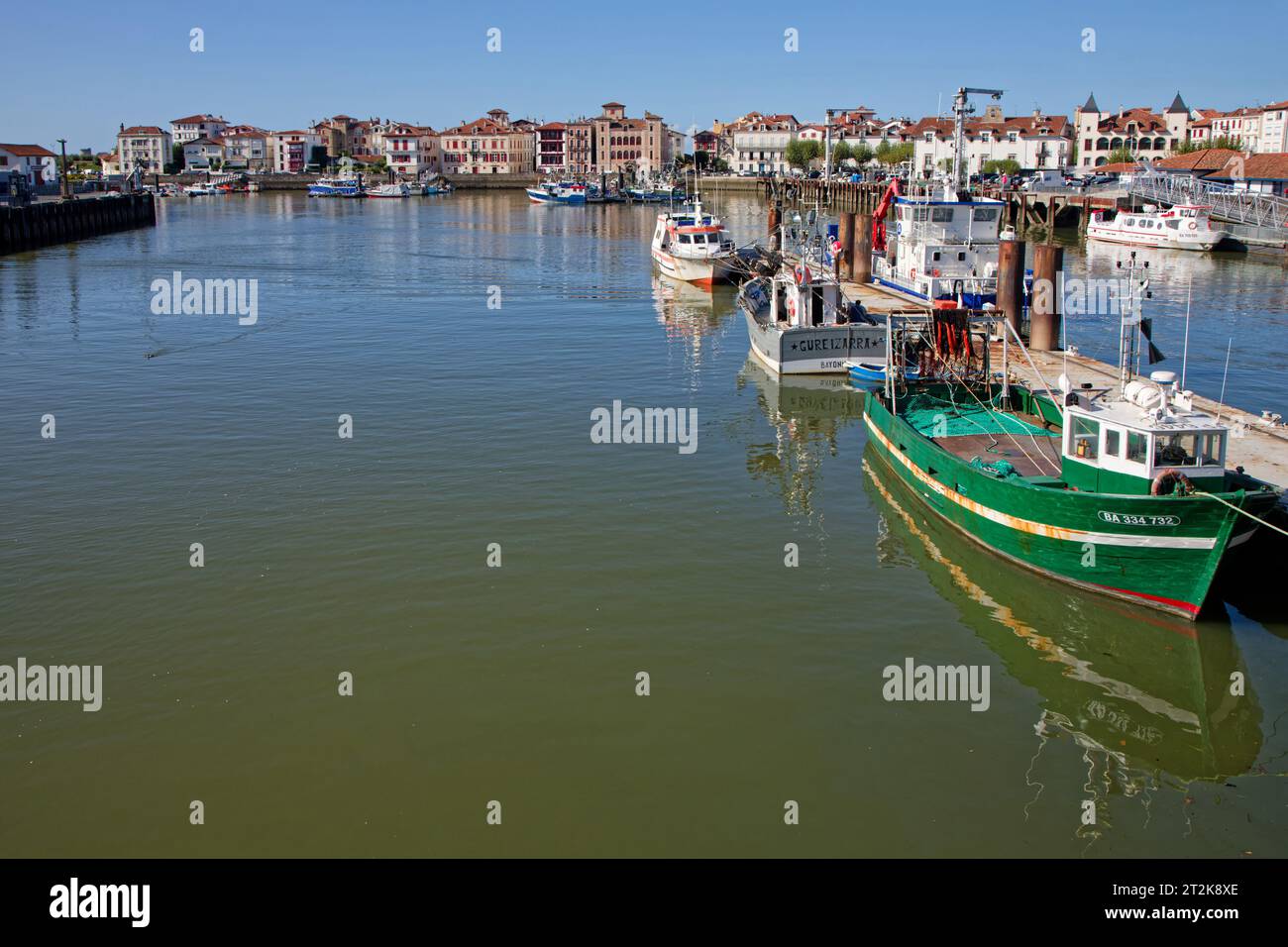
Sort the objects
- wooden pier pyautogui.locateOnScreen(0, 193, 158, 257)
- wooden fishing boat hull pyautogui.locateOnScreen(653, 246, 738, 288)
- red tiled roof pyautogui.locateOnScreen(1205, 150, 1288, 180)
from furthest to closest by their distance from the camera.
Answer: red tiled roof pyautogui.locateOnScreen(1205, 150, 1288, 180)
wooden pier pyautogui.locateOnScreen(0, 193, 158, 257)
wooden fishing boat hull pyautogui.locateOnScreen(653, 246, 738, 288)

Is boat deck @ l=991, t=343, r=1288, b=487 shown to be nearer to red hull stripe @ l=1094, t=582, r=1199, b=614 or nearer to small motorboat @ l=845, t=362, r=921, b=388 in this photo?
small motorboat @ l=845, t=362, r=921, b=388

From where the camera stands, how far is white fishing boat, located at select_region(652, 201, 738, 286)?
50.2m

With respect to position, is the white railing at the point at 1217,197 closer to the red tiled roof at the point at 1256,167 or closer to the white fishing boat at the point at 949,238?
the red tiled roof at the point at 1256,167

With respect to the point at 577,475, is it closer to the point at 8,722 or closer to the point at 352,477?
the point at 352,477

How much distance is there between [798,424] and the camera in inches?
1032

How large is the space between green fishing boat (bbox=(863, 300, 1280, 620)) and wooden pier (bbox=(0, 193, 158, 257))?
63787 mm

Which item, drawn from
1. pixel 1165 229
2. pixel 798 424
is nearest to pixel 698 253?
pixel 798 424

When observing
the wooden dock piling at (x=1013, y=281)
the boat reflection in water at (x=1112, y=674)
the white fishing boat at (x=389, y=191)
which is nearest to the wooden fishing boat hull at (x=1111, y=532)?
the boat reflection in water at (x=1112, y=674)

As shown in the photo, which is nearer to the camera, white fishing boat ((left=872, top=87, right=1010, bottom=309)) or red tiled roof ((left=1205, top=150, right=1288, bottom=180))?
white fishing boat ((left=872, top=87, right=1010, bottom=309))

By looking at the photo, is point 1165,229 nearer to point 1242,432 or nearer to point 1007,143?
point 1242,432

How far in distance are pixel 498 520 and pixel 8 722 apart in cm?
795

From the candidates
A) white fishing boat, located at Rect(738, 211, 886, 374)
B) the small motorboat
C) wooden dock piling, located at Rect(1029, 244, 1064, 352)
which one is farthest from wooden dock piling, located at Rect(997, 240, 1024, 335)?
the small motorboat

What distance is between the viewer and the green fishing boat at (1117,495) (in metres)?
14.2

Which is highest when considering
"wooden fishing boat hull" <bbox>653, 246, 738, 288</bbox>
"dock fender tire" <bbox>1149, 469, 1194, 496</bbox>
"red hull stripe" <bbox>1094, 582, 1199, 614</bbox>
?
"wooden fishing boat hull" <bbox>653, 246, 738, 288</bbox>
